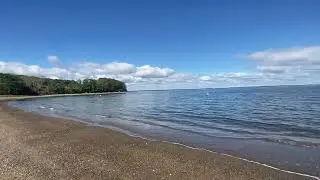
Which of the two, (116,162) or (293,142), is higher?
(293,142)

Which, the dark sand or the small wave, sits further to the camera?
the small wave

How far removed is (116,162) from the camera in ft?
55.9

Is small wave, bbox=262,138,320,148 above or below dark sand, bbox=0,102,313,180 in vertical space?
above

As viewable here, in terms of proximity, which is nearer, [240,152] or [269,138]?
[240,152]

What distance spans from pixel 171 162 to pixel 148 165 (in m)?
1.32

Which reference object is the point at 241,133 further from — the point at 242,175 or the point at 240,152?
the point at 242,175

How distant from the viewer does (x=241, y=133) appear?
2866 centimetres

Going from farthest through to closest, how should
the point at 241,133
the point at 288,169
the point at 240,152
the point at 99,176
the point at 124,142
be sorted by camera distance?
the point at 241,133
the point at 124,142
the point at 240,152
the point at 288,169
the point at 99,176

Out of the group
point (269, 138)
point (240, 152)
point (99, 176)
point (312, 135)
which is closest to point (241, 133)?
point (269, 138)

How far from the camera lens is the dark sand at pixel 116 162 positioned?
14.6 metres

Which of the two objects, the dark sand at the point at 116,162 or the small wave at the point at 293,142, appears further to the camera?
the small wave at the point at 293,142

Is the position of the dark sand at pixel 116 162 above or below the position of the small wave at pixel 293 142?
below

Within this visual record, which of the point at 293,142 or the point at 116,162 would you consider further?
the point at 293,142

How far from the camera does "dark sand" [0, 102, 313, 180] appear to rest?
47.9ft
